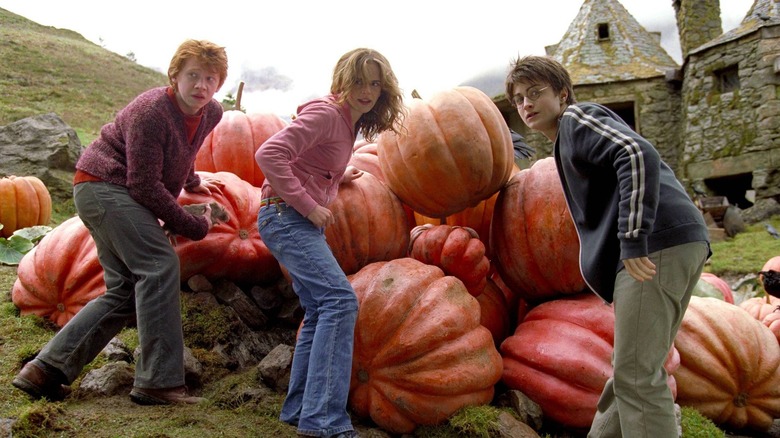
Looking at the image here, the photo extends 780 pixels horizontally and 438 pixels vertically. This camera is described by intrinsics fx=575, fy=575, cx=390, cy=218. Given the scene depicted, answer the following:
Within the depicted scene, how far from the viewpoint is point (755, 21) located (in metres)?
14.3

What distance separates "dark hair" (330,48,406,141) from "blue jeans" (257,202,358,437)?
576mm

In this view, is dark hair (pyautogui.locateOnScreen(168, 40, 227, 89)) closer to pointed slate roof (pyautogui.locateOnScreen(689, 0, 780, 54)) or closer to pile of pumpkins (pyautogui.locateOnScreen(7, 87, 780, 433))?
pile of pumpkins (pyautogui.locateOnScreen(7, 87, 780, 433))

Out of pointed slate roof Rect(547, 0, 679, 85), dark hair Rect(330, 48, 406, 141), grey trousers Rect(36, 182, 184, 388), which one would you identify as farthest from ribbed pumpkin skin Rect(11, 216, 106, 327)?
pointed slate roof Rect(547, 0, 679, 85)

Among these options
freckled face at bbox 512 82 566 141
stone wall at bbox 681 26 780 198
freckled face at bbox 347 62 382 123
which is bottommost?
stone wall at bbox 681 26 780 198

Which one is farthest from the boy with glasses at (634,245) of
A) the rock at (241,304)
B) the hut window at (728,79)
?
the hut window at (728,79)

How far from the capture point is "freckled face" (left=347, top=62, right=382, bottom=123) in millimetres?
2514

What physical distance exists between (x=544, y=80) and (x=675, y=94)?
1546 centimetres

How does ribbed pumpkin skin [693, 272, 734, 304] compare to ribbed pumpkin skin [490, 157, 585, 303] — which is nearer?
ribbed pumpkin skin [490, 157, 585, 303]

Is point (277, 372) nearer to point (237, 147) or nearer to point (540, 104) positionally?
point (540, 104)

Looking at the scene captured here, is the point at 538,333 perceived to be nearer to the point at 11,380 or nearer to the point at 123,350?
the point at 123,350

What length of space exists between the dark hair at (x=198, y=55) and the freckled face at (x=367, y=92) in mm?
614

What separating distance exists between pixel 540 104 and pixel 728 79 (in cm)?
1513

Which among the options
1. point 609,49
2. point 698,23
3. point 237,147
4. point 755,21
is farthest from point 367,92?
point 698,23

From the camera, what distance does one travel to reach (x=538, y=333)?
276 cm
